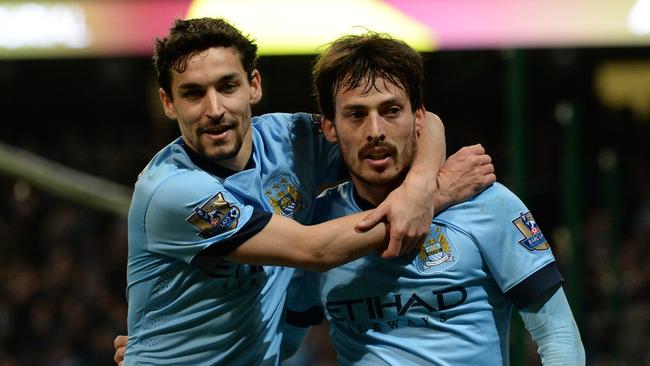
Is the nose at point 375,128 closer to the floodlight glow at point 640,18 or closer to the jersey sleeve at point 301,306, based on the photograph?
the jersey sleeve at point 301,306

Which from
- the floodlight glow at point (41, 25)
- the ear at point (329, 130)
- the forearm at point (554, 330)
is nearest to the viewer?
the forearm at point (554, 330)

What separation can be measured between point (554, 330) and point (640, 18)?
3.41 m

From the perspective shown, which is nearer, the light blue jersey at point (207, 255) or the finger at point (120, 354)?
the light blue jersey at point (207, 255)

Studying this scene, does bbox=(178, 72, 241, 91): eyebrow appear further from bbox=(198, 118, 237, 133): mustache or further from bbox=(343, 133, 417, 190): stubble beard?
bbox=(343, 133, 417, 190): stubble beard

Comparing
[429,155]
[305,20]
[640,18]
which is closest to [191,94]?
[429,155]

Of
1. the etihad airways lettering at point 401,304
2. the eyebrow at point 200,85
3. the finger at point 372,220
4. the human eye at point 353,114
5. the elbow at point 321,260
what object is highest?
the eyebrow at point 200,85

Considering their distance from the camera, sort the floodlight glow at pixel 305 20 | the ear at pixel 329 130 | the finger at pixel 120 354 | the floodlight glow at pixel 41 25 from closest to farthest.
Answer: the ear at pixel 329 130 → the finger at pixel 120 354 → the floodlight glow at pixel 305 20 → the floodlight glow at pixel 41 25

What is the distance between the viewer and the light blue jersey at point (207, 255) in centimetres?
304

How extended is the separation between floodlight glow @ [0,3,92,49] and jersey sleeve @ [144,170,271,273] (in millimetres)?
3276

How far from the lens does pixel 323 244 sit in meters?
2.95

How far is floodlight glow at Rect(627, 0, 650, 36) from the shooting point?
231 inches

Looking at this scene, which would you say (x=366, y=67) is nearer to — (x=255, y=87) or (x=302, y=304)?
(x=255, y=87)

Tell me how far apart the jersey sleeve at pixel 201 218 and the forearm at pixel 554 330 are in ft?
2.47

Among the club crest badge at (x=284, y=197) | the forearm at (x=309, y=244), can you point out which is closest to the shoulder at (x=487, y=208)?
the forearm at (x=309, y=244)
